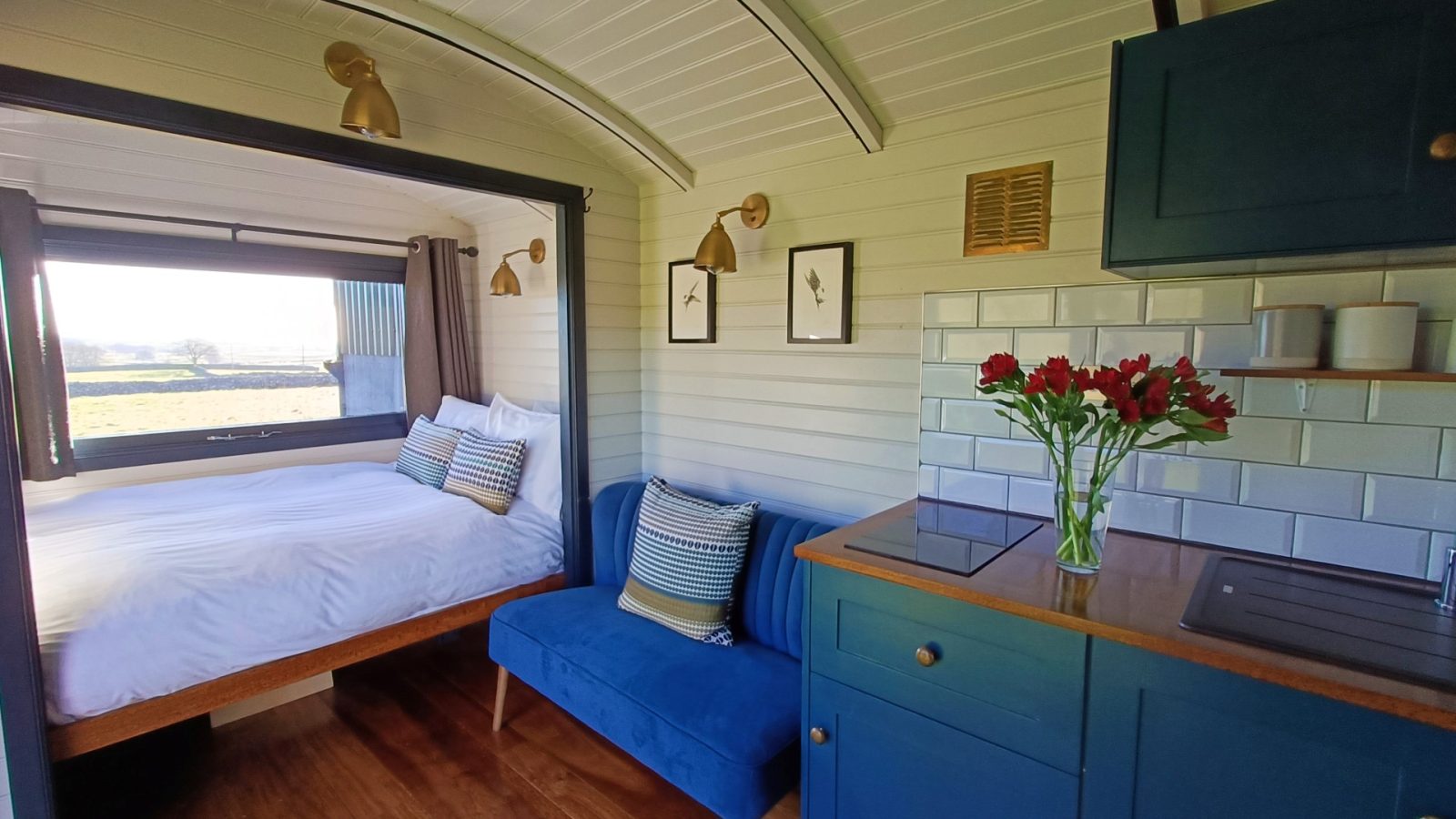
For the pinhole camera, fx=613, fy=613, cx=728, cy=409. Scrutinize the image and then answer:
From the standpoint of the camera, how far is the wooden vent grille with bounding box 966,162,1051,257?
65.2 inches

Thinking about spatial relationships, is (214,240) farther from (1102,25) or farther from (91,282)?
(1102,25)

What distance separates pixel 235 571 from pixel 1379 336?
3110 mm

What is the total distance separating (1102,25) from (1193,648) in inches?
53.4

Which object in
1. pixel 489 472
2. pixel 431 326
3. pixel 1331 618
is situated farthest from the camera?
pixel 431 326

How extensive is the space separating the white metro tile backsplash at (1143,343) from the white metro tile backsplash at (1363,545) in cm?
45


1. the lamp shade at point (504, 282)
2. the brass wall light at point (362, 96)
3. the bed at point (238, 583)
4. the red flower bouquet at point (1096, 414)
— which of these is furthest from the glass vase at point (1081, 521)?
the lamp shade at point (504, 282)

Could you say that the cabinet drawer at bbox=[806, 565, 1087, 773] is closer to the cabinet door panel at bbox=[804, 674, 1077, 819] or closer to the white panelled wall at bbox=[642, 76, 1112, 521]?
the cabinet door panel at bbox=[804, 674, 1077, 819]

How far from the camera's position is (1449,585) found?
1.13m

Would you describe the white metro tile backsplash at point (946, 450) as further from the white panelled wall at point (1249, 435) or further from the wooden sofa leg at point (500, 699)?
the wooden sofa leg at point (500, 699)

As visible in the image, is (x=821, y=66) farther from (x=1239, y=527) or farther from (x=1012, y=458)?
(x=1239, y=527)

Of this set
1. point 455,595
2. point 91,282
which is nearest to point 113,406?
point 91,282

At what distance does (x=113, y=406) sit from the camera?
10.4 feet

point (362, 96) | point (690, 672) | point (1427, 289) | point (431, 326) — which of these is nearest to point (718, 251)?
point (362, 96)

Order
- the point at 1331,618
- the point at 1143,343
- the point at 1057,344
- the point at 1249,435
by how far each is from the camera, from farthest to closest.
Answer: the point at 1057,344
the point at 1143,343
the point at 1249,435
the point at 1331,618
